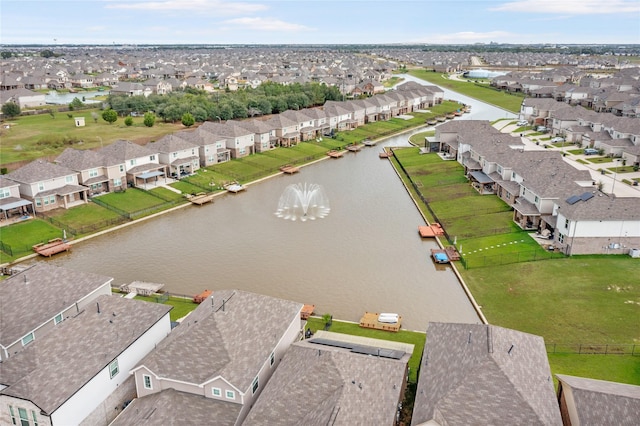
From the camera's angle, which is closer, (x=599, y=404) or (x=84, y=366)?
(x=599, y=404)

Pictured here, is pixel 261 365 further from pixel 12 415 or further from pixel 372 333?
pixel 12 415

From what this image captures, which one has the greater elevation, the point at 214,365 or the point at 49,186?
the point at 49,186

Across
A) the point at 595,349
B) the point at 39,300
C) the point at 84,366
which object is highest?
the point at 39,300

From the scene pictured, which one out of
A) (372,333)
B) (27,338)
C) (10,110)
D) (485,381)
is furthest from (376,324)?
(10,110)

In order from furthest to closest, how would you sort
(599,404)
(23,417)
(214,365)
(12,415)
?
(214,365) → (12,415) → (23,417) → (599,404)

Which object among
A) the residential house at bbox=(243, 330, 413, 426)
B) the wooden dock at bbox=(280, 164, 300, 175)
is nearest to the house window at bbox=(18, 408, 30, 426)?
the residential house at bbox=(243, 330, 413, 426)

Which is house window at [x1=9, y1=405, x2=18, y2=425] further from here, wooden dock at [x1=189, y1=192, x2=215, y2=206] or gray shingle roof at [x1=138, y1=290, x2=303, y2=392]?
wooden dock at [x1=189, y1=192, x2=215, y2=206]

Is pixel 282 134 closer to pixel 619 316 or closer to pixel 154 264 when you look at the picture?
pixel 154 264

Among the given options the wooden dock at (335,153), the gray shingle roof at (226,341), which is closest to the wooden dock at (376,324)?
the gray shingle roof at (226,341)
